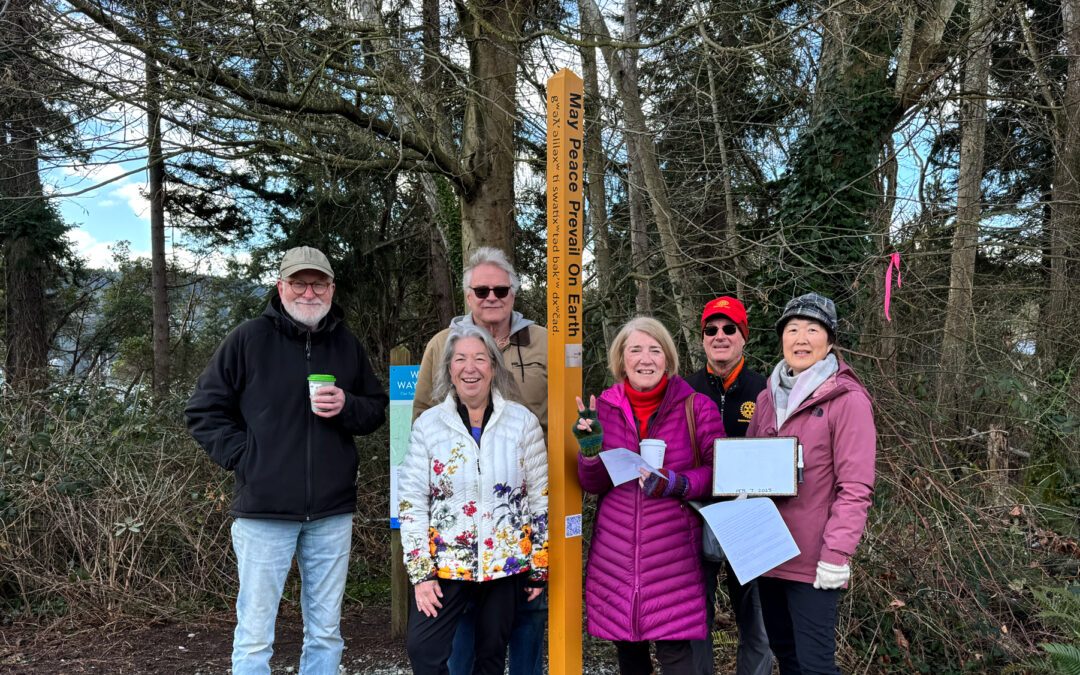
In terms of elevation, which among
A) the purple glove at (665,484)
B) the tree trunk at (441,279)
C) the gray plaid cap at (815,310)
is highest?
the tree trunk at (441,279)

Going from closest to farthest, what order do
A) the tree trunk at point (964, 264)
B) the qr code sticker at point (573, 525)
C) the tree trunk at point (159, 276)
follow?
the qr code sticker at point (573, 525) < the tree trunk at point (964, 264) < the tree trunk at point (159, 276)

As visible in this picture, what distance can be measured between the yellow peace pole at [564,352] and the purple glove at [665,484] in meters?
0.29

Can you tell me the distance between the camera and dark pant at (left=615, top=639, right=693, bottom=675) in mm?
2652

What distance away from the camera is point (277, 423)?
3.06 metres

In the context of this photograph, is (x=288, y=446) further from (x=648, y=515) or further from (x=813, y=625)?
(x=813, y=625)

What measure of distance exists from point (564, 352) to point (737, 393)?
1121mm

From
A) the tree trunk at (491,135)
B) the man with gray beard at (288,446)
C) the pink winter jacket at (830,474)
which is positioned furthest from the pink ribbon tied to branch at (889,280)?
the man with gray beard at (288,446)

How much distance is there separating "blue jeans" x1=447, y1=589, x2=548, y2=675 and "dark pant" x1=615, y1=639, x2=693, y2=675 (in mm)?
438

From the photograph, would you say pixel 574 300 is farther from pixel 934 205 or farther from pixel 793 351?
pixel 934 205

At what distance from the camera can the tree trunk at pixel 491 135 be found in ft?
18.2

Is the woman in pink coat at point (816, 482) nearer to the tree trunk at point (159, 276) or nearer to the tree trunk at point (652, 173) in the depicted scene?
the tree trunk at point (652, 173)

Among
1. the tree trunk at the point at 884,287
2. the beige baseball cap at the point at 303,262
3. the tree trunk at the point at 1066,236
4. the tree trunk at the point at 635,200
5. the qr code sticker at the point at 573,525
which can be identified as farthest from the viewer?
the tree trunk at the point at 635,200

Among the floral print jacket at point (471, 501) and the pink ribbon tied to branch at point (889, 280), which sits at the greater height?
the pink ribbon tied to branch at point (889, 280)

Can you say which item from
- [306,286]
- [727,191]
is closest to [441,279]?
[727,191]
